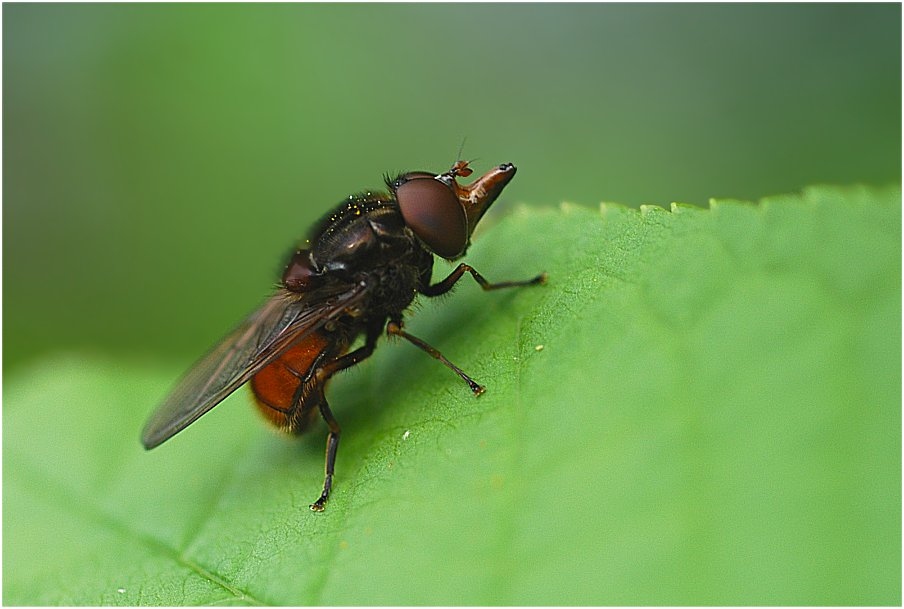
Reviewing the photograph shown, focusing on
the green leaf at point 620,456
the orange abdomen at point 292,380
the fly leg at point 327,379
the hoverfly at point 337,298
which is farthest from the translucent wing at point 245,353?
the green leaf at point 620,456

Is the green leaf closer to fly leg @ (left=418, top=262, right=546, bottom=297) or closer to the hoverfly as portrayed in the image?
fly leg @ (left=418, top=262, right=546, bottom=297)

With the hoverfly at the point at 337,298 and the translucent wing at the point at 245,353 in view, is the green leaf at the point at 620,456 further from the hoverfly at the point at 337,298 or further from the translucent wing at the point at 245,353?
the translucent wing at the point at 245,353

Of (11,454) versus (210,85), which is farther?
(210,85)

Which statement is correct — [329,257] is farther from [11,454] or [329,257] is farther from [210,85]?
[210,85]

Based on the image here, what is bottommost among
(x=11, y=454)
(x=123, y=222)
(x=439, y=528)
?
(x=123, y=222)

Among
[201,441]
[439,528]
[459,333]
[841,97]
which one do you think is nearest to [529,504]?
[439,528]

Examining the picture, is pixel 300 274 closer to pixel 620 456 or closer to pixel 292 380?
pixel 292 380

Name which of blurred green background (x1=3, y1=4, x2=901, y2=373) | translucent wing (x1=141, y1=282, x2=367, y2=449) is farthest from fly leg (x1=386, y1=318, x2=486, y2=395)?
blurred green background (x1=3, y1=4, x2=901, y2=373)

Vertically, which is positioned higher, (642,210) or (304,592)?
(642,210)
